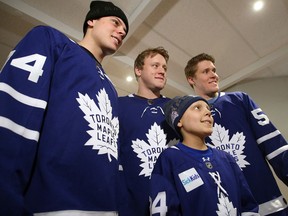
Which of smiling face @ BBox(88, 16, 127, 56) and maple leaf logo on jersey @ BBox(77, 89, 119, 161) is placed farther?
smiling face @ BBox(88, 16, 127, 56)

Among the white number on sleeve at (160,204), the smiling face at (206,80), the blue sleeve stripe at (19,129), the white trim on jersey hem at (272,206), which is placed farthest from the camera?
the smiling face at (206,80)

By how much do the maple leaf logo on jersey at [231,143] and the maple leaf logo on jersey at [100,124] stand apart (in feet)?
2.52

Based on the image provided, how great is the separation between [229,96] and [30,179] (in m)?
1.31

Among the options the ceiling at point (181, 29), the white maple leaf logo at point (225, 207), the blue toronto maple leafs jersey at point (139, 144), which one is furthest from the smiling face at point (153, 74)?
the ceiling at point (181, 29)

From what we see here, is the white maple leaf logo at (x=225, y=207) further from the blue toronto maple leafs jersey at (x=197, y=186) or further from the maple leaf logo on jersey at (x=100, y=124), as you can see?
the maple leaf logo on jersey at (x=100, y=124)

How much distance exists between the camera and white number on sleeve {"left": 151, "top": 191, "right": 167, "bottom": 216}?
2.82 ft

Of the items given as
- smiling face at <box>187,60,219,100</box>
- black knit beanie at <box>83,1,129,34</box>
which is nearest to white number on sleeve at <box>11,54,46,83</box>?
black knit beanie at <box>83,1,129,34</box>

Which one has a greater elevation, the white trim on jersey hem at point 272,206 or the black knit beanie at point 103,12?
the black knit beanie at point 103,12

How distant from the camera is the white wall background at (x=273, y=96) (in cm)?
392

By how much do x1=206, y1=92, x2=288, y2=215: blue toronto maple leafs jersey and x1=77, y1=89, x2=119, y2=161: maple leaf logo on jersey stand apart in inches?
30.9

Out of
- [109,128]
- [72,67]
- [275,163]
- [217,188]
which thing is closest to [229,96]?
[275,163]

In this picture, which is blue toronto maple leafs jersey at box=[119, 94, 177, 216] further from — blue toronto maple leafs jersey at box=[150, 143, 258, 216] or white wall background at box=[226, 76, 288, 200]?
white wall background at box=[226, 76, 288, 200]

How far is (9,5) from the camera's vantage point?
7.16ft

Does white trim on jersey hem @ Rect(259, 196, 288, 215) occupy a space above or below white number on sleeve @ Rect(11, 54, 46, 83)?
below
